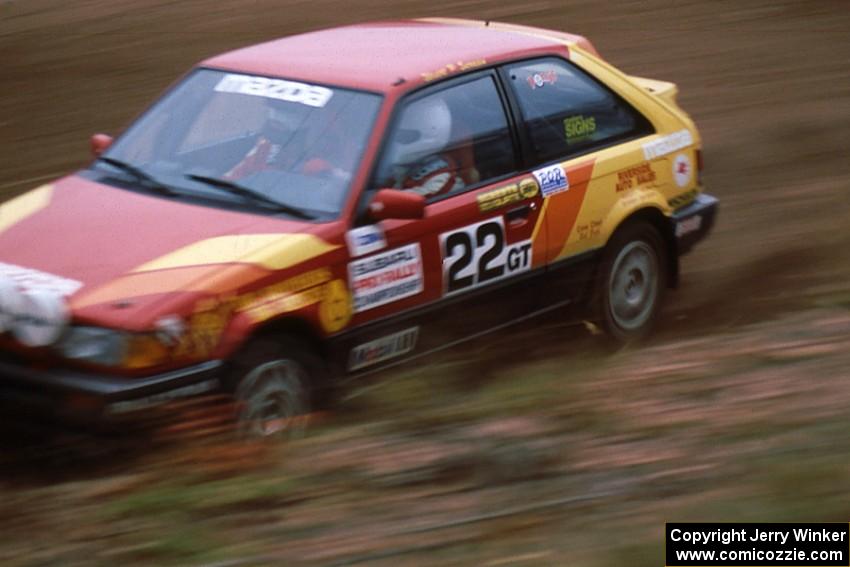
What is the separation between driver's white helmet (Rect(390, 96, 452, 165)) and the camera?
5.96m

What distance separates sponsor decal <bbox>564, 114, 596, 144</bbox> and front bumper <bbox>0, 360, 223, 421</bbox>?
95.4 inches

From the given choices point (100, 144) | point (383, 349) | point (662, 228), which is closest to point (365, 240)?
point (383, 349)

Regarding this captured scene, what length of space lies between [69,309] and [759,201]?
572 cm

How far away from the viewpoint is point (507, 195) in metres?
6.18

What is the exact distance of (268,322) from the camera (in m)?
5.20

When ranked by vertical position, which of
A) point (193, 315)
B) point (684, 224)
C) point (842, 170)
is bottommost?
point (842, 170)

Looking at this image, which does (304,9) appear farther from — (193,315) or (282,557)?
(282,557)

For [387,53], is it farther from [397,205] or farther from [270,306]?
[270,306]

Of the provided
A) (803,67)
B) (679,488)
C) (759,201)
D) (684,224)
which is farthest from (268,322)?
(803,67)

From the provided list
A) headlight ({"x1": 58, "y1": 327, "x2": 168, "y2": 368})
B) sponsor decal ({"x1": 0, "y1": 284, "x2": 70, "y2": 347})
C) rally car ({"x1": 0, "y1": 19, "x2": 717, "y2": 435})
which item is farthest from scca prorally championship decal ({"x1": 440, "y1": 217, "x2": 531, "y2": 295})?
sponsor decal ({"x1": 0, "y1": 284, "x2": 70, "y2": 347})

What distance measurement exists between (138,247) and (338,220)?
839 millimetres

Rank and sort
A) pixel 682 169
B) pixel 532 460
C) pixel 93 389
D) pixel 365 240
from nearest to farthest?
pixel 532 460 < pixel 93 389 < pixel 365 240 < pixel 682 169

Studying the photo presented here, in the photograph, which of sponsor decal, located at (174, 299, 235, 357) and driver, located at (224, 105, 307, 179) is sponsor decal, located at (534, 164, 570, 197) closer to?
driver, located at (224, 105, 307, 179)

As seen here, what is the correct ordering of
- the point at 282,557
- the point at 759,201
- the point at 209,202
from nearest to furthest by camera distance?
the point at 282,557
the point at 209,202
the point at 759,201
